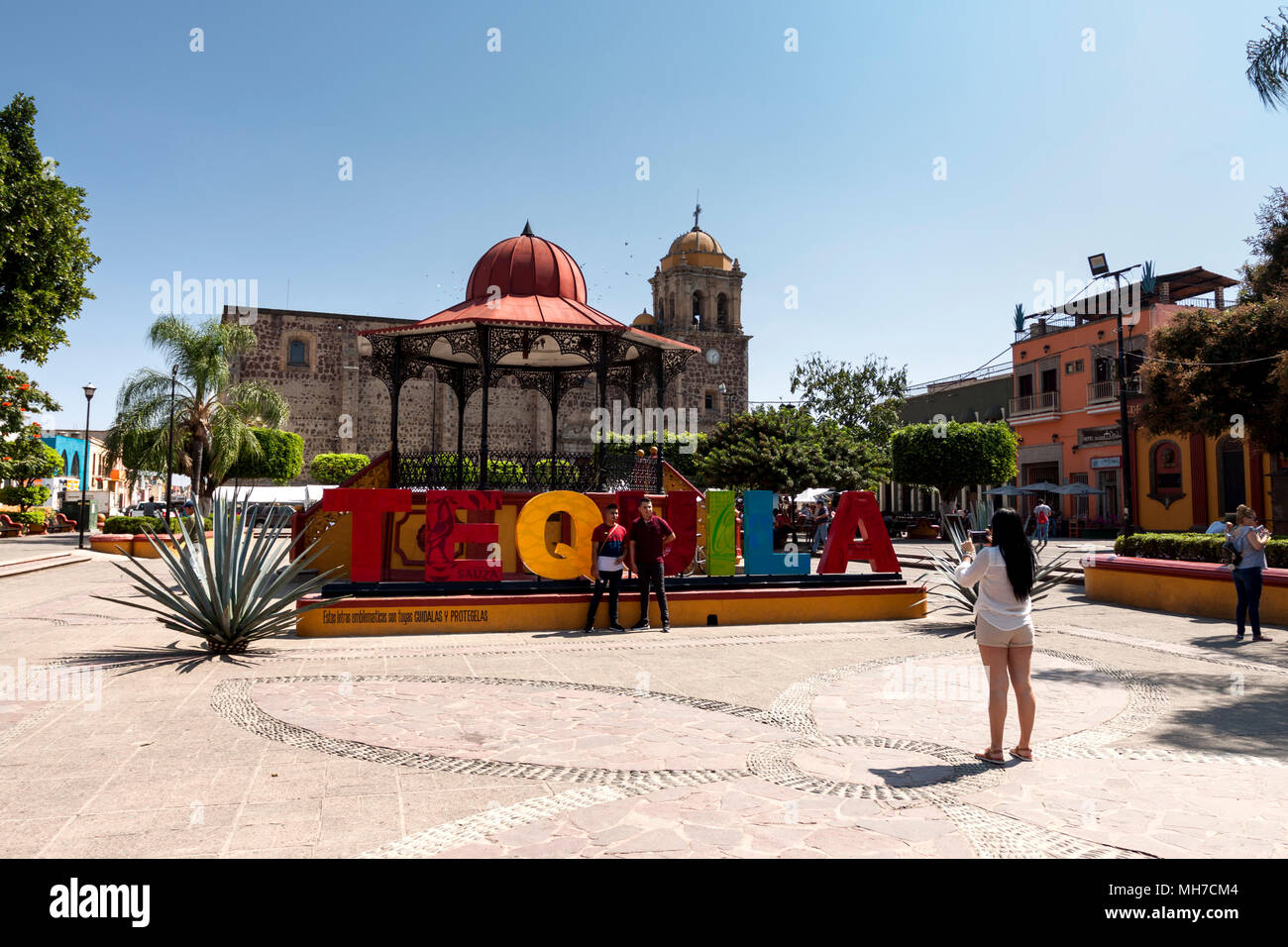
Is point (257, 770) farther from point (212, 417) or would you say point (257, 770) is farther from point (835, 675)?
point (212, 417)

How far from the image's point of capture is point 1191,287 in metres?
37.5

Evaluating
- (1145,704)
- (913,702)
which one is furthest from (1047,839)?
(1145,704)

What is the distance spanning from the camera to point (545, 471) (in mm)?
13875

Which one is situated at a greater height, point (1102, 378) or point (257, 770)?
point (1102, 378)

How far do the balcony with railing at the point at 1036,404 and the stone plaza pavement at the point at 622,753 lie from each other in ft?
108

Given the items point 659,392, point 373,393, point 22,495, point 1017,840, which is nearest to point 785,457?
point 659,392

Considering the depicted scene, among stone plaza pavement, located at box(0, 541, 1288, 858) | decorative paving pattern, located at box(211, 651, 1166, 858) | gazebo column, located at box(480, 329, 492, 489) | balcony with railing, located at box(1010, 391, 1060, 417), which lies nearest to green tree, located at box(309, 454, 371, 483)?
gazebo column, located at box(480, 329, 492, 489)

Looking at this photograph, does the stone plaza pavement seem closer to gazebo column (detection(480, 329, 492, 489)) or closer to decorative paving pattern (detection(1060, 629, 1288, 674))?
decorative paving pattern (detection(1060, 629, 1288, 674))

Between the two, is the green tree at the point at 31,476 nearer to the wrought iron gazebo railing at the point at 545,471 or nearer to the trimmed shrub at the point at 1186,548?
the wrought iron gazebo railing at the point at 545,471

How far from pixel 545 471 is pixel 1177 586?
982cm

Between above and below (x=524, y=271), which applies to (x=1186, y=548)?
below

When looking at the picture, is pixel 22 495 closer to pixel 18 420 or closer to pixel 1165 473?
pixel 18 420

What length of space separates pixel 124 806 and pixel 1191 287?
44.1 metres

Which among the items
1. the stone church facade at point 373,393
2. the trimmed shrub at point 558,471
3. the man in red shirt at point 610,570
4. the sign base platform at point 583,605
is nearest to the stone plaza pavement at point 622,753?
the sign base platform at point 583,605
